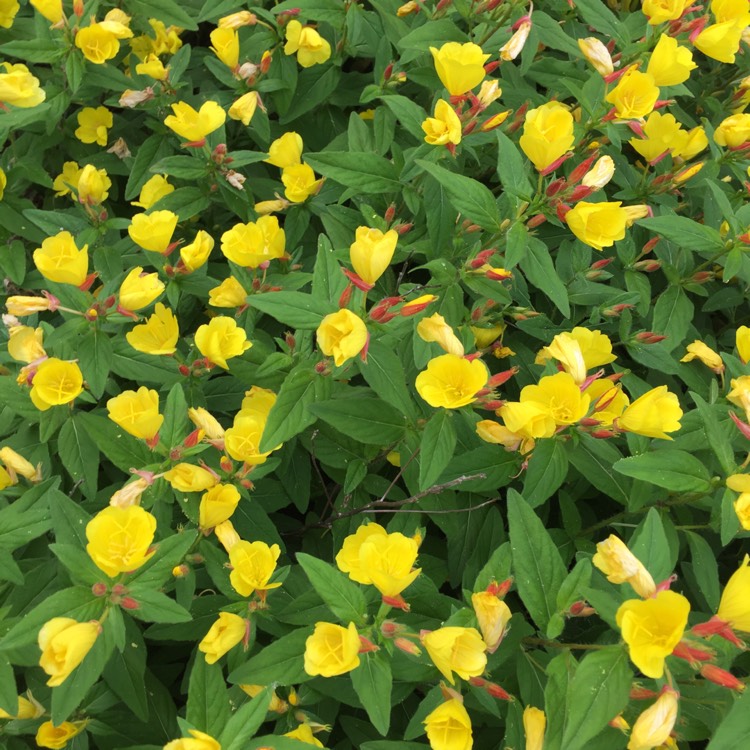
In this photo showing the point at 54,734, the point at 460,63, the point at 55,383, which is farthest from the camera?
the point at 460,63

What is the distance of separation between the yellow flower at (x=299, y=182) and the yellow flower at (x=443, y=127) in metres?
0.47

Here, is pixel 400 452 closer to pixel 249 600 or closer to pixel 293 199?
pixel 249 600

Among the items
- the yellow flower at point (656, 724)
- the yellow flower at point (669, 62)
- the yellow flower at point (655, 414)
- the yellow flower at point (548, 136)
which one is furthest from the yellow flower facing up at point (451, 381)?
the yellow flower at point (669, 62)

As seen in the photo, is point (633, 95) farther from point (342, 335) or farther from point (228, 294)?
point (228, 294)

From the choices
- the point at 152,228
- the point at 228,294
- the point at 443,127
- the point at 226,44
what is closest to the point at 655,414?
the point at 443,127

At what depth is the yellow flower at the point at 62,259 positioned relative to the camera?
5.96ft

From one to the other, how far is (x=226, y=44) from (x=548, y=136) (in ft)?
4.00

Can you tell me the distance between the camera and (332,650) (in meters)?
1.41

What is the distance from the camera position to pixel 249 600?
1.69 meters

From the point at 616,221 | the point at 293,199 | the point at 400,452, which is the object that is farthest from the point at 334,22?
the point at 400,452

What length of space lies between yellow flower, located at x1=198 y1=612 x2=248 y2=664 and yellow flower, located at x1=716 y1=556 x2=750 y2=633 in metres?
1.03

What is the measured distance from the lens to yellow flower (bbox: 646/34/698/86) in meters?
2.02

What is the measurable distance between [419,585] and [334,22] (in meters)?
1.95

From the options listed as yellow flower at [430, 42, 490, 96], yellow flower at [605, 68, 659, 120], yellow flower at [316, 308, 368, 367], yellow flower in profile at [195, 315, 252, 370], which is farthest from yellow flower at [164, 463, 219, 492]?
yellow flower at [605, 68, 659, 120]
